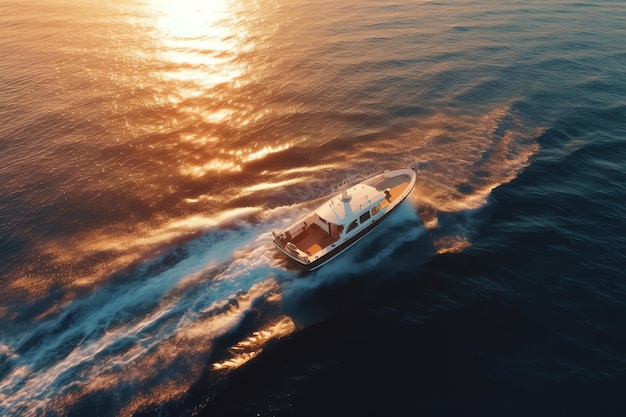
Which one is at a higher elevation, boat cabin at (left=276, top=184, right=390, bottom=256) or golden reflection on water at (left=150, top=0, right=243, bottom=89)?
golden reflection on water at (left=150, top=0, right=243, bottom=89)

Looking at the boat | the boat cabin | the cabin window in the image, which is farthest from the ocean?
the cabin window

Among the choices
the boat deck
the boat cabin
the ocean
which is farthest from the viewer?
the boat deck

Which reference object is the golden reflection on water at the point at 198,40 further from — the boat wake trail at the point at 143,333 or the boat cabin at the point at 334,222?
the boat cabin at the point at 334,222

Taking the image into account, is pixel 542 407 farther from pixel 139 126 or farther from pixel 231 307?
pixel 139 126

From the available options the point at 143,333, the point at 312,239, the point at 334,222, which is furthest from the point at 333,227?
the point at 143,333

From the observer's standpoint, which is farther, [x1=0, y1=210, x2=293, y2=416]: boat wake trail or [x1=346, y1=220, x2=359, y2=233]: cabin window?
[x1=346, y1=220, x2=359, y2=233]: cabin window

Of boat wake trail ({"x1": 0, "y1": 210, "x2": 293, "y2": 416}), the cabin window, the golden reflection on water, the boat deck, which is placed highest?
the golden reflection on water

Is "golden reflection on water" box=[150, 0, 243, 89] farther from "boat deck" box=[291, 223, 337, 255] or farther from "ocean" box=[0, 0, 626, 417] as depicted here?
"boat deck" box=[291, 223, 337, 255]

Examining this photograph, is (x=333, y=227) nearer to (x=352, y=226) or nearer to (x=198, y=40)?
(x=352, y=226)
